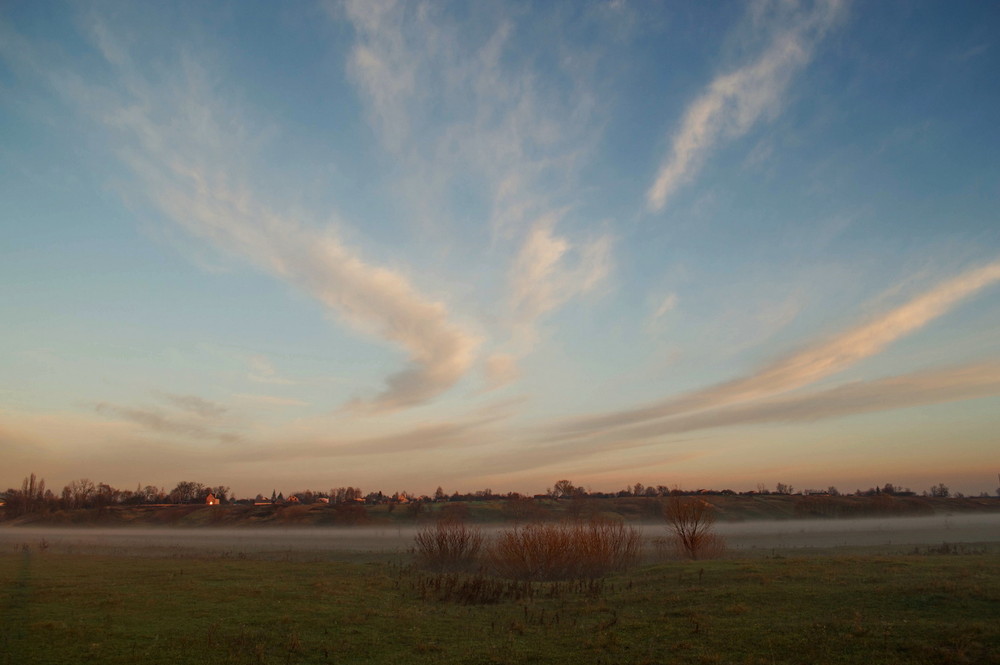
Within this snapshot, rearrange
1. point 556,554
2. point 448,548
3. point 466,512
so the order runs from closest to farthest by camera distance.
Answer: point 556,554 → point 448,548 → point 466,512

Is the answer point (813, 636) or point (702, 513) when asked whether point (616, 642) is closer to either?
point (813, 636)

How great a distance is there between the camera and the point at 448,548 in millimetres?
47406

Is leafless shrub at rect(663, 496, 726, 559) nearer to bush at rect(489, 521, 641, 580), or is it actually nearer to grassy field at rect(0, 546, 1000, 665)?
bush at rect(489, 521, 641, 580)

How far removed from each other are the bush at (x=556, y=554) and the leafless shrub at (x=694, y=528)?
7109mm

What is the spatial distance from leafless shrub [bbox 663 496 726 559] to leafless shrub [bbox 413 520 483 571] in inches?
681

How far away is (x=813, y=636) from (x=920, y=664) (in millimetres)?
3102

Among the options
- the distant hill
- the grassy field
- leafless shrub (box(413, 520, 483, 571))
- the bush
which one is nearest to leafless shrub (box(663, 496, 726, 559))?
the bush

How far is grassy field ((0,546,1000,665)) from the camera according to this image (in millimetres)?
15945

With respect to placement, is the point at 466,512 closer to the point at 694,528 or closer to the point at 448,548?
the point at 448,548

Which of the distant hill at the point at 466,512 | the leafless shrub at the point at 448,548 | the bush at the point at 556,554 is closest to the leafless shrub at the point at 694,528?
Result: the bush at the point at 556,554

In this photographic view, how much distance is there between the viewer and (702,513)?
49.2 m

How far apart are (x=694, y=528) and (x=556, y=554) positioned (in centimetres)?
1404

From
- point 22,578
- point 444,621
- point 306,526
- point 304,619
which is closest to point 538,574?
point 444,621

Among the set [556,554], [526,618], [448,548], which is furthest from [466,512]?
[526,618]
